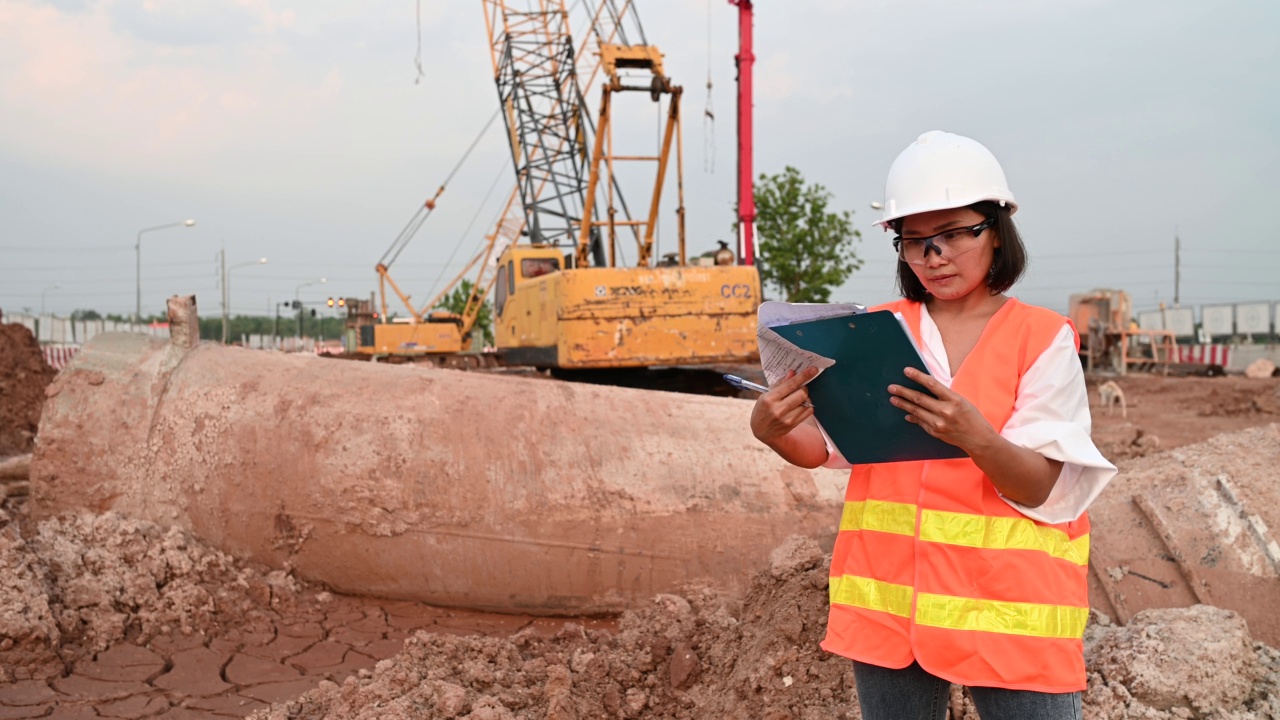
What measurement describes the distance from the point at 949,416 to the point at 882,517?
292 mm

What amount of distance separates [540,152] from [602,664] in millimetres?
24176

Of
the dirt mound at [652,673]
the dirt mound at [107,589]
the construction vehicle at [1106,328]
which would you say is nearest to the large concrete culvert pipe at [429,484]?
the dirt mound at [107,589]

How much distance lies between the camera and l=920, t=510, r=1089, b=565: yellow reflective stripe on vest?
1.57 metres

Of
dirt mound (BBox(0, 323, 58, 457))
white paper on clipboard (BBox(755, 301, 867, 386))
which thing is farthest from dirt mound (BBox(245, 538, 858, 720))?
dirt mound (BBox(0, 323, 58, 457))

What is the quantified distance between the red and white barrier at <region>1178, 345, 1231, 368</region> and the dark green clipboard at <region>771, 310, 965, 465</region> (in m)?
27.9

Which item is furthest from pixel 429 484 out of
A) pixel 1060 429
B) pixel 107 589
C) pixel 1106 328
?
pixel 1106 328

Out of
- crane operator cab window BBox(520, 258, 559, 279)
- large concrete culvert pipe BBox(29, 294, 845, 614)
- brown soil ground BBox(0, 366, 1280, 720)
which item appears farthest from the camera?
crane operator cab window BBox(520, 258, 559, 279)

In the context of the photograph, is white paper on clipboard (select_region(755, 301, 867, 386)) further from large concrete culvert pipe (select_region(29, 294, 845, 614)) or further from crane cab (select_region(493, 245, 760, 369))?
crane cab (select_region(493, 245, 760, 369))

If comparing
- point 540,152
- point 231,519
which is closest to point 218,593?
point 231,519

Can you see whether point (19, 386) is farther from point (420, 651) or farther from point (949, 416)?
point (949, 416)

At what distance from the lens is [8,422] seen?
32.3 ft

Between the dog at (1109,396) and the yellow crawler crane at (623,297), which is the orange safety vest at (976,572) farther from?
the dog at (1109,396)

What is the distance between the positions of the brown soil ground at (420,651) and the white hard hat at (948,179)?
4.83 feet

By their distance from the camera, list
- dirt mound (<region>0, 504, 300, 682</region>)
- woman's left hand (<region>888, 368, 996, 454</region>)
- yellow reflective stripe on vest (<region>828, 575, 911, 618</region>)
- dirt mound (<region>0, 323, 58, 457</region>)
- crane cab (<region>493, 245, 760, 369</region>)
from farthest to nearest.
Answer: crane cab (<region>493, 245, 760, 369</region>), dirt mound (<region>0, 323, 58, 457</region>), dirt mound (<region>0, 504, 300, 682</region>), yellow reflective stripe on vest (<region>828, 575, 911, 618</region>), woman's left hand (<region>888, 368, 996, 454</region>)
